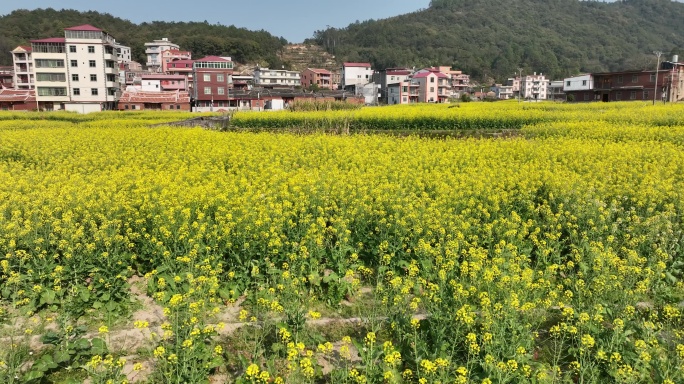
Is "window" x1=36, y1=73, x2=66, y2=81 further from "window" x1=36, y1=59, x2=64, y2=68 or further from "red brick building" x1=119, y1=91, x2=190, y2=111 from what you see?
"red brick building" x1=119, y1=91, x2=190, y2=111

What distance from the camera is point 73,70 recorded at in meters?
57.8

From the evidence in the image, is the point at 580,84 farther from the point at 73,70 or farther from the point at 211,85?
the point at 73,70

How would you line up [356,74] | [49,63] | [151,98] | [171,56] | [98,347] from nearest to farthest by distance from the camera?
→ [98,347] → [49,63] → [151,98] → [356,74] → [171,56]

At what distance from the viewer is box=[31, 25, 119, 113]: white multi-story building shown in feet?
187

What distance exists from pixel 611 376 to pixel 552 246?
3.27m

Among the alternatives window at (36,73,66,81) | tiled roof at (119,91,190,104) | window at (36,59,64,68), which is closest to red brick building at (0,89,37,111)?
window at (36,73,66,81)

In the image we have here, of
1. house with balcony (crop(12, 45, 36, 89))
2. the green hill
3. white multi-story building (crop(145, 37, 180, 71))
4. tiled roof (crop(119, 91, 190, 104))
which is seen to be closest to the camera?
tiled roof (crop(119, 91, 190, 104))

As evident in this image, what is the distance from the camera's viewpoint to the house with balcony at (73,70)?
5694 centimetres

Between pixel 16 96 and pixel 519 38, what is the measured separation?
146 meters

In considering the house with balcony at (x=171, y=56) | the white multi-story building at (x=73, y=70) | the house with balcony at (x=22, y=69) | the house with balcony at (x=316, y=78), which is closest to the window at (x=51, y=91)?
the white multi-story building at (x=73, y=70)

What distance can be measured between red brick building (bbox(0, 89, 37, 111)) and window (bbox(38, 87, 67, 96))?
4.46 feet

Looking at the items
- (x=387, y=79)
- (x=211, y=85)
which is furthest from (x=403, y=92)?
(x=211, y=85)

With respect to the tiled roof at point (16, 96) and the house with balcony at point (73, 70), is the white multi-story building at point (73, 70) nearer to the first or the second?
the house with balcony at point (73, 70)

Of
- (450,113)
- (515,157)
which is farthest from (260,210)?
(450,113)
